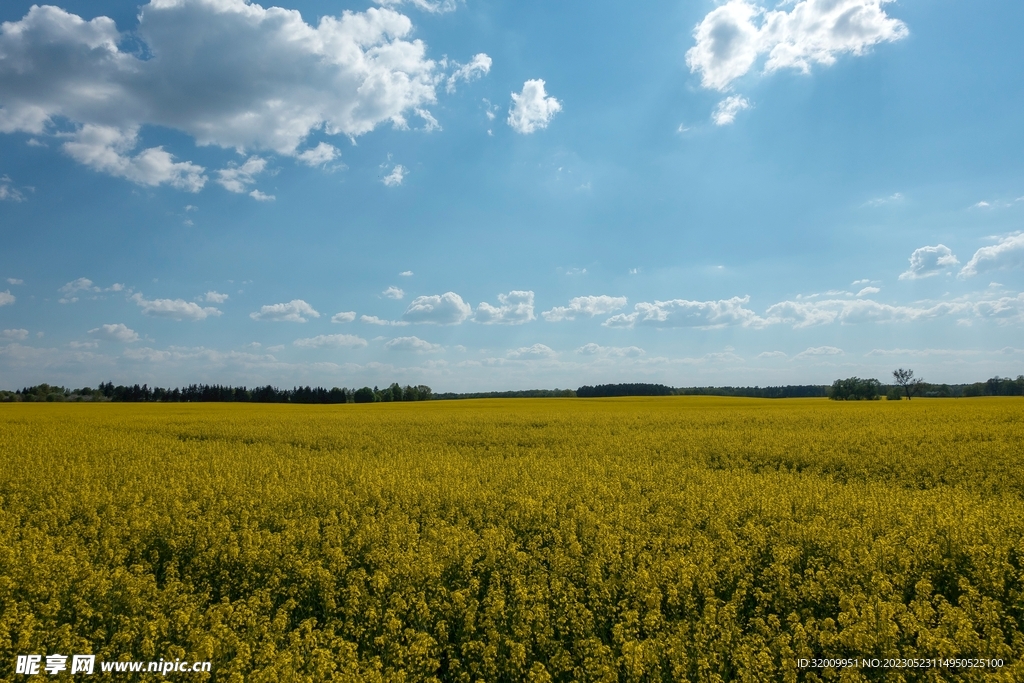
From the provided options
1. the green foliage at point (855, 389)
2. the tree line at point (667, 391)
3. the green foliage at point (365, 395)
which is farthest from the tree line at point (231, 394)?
the green foliage at point (855, 389)

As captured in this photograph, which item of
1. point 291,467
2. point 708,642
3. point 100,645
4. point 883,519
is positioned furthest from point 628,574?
point 291,467

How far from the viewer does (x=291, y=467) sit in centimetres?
1478

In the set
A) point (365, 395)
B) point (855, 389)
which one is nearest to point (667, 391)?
point (855, 389)

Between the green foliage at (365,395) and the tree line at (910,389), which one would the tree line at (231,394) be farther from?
the tree line at (910,389)

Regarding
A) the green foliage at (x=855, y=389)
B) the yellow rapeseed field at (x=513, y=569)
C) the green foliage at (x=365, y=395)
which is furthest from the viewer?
the green foliage at (x=365, y=395)

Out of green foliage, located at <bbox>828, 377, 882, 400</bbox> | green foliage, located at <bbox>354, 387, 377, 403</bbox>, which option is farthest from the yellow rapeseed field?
green foliage, located at <bbox>354, 387, 377, 403</bbox>

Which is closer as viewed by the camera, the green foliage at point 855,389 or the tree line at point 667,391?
the green foliage at point 855,389

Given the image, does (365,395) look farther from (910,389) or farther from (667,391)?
(910,389)

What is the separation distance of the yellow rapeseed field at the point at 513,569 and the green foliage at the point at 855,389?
2581 inches

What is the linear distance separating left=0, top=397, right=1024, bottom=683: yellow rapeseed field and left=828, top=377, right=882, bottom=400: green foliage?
215 ft

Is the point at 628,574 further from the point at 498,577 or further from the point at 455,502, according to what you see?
the point at 455,502

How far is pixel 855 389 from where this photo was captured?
72312 millimetres

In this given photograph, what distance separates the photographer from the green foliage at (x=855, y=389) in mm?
70812

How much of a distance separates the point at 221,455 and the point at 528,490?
11.1 m
